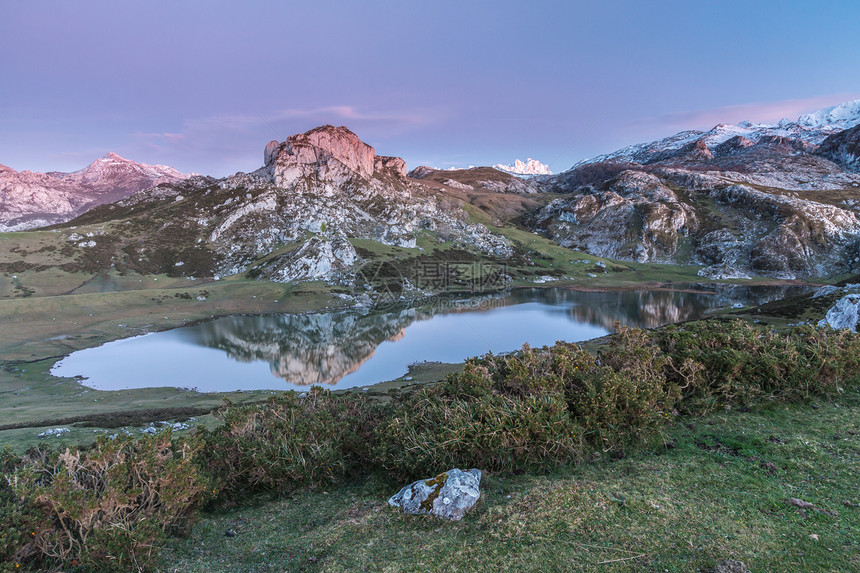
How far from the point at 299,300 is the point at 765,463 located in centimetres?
8853

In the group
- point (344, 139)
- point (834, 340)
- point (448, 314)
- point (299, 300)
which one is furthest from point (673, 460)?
point (344, 139)

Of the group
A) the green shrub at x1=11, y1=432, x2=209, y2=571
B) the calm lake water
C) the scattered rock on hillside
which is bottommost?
the calm lake water

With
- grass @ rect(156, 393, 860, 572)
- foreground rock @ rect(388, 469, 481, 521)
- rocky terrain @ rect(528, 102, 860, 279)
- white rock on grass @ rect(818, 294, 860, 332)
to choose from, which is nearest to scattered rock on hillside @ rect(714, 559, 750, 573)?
grass @ rect(156, 393, 860, 572)

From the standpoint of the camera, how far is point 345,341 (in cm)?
5950

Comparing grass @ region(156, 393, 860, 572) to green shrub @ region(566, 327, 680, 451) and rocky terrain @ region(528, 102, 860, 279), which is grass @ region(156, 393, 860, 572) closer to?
green shrub @ region(566, 327, 680, 451)

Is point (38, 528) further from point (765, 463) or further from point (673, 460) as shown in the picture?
point (765, 463)

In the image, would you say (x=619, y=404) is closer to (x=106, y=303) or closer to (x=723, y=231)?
(x=106, y=303)

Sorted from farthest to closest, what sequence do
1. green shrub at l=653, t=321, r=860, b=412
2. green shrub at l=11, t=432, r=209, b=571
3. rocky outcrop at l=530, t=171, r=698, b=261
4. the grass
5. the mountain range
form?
rocky outcrop at l=530, t=171, r=698, b=261 < the mountain range < green shrub at l=653, t=321, r=860, b=412 < green shrub at l=11, t=432, r=209, b=571 < the grass

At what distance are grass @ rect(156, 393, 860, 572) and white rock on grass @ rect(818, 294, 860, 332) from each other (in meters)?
32.0

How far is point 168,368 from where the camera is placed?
44.7 meters

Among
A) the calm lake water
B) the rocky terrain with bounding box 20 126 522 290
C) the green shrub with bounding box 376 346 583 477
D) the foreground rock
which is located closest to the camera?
the foreground rock

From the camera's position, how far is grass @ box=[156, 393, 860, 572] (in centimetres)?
614

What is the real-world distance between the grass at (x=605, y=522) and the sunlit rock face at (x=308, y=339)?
3308cm

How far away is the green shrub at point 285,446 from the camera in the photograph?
10.4m
